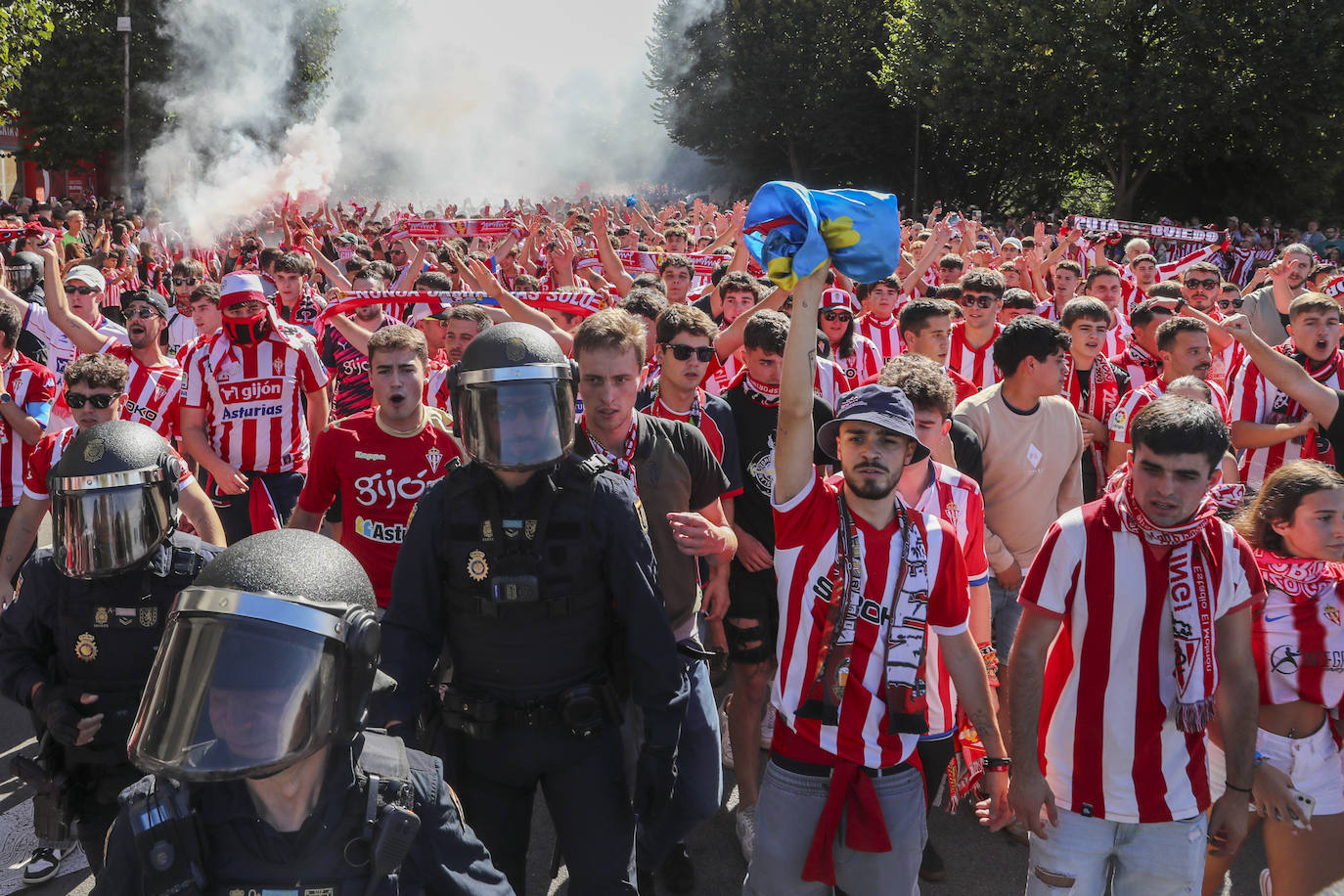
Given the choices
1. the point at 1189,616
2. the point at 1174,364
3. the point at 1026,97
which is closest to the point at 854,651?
the point at 1189,616

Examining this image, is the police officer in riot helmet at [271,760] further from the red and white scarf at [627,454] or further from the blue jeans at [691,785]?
the red and white scarf at [627,454]

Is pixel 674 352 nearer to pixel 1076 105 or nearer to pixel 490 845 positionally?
pixel 490 845

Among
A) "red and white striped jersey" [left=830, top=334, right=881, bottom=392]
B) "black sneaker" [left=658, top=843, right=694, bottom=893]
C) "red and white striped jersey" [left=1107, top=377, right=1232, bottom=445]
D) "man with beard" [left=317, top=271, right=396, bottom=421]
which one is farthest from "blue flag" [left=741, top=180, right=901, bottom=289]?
"man with beard" [left=317, top=271, right=396, bottom=421]

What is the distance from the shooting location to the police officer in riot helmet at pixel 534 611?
9.36 ft

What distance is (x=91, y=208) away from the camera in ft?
82.3

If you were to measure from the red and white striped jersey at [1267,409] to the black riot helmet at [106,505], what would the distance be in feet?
16.5

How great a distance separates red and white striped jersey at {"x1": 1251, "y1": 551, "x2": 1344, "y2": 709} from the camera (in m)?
3.37

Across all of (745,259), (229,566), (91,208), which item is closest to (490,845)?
(229,566)

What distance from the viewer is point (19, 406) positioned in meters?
5.80

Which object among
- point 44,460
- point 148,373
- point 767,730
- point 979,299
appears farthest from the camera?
point 979,299

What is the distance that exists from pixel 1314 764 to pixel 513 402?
2.62 m

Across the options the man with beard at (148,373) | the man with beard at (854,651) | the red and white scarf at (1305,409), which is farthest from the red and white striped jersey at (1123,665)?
the man with beard at (148,373)

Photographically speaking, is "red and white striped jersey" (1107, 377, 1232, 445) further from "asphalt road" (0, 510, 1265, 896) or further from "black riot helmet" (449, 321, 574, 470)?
"black riot helmet" (449, 321, 574, 470)

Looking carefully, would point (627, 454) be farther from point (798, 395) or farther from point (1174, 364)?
point (1174, 364)
